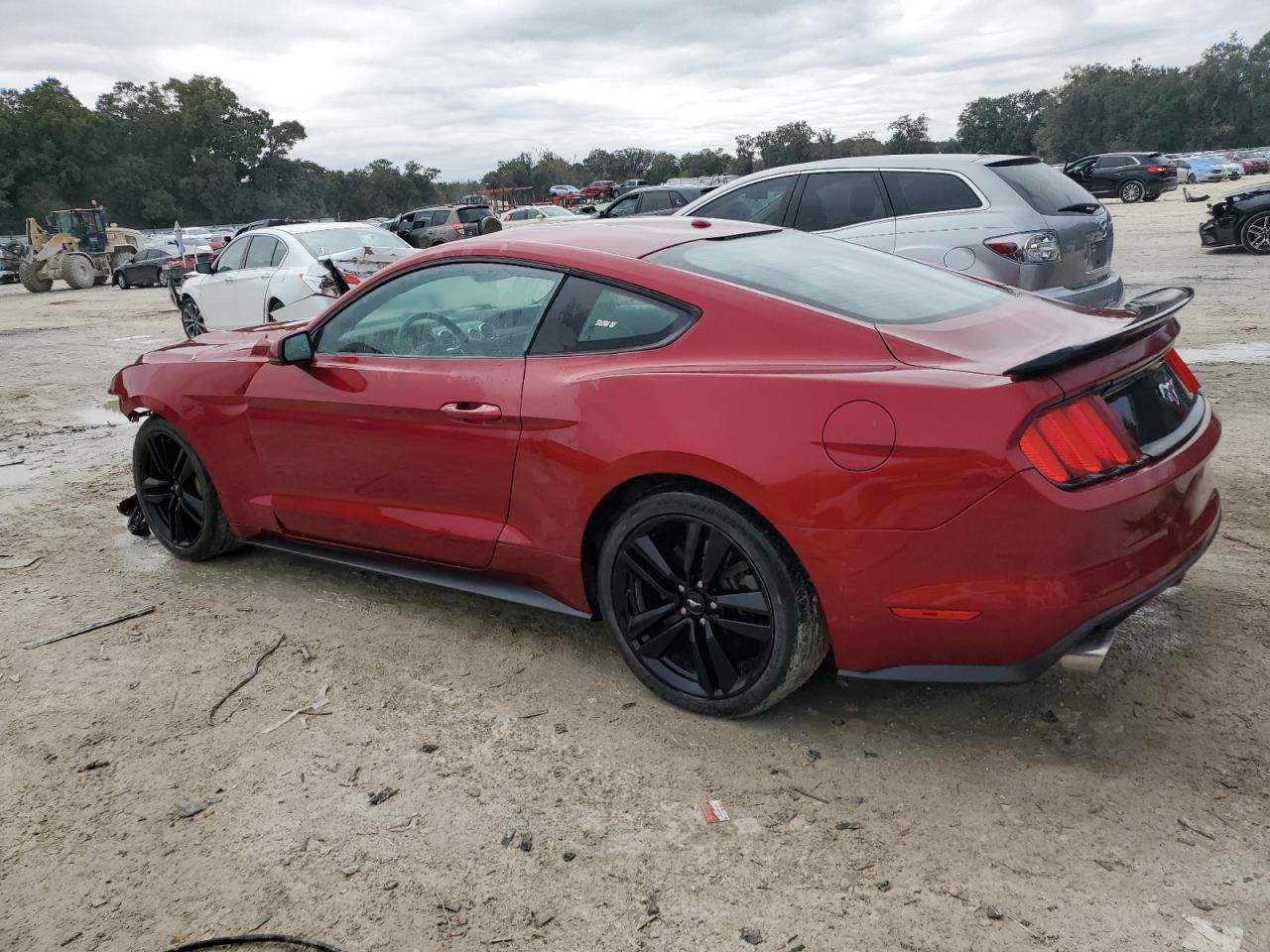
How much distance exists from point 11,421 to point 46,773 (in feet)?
22.8

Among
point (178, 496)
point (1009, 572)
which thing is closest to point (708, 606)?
point (1009, 572)

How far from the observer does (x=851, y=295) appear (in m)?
3.21

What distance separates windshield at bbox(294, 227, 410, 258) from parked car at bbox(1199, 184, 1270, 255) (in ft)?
40.1

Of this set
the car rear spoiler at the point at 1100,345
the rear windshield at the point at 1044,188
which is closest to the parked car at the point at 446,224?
the rear windshield at the point at 1044,188

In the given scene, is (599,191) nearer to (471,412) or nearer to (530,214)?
(530,214)

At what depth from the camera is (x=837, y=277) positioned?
3.41m

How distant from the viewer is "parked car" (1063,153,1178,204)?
112 feet

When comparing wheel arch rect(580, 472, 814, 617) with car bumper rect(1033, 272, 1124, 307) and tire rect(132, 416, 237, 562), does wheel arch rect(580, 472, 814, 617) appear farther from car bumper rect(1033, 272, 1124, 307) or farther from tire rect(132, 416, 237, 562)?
car bumper rect(1033, 272, 1124, 307)

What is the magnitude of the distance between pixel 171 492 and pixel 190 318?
1002 cm

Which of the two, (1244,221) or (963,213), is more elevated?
(963,213)

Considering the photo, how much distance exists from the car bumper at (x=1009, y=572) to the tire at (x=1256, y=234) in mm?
14913

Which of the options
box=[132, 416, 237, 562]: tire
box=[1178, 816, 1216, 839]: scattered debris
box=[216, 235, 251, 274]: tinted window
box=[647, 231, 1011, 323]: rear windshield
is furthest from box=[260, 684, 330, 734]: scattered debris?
box=[216, 235, 251, 274]: tinted window

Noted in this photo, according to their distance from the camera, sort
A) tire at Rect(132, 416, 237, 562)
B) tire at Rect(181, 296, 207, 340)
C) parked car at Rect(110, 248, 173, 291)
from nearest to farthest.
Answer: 1. tire at Rect(132, 416, 237, 562)
2. tire at Rect(181, 296, 207, 340)
3. parked car at Rect(110, 248, 173, 291)

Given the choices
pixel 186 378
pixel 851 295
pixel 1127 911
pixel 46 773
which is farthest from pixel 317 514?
pixel 1127 911
